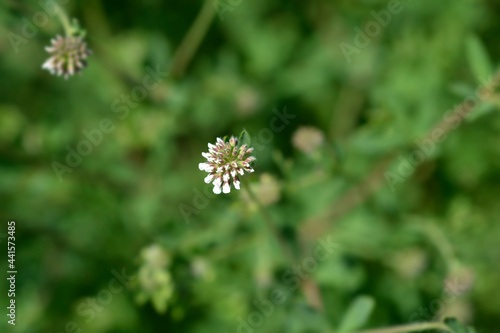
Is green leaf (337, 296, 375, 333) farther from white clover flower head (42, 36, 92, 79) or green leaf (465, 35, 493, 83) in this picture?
white clover flower head (42, 36, 92, 79)

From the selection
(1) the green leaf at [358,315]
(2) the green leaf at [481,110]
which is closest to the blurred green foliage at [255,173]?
(1) the green leaf at [358,315]

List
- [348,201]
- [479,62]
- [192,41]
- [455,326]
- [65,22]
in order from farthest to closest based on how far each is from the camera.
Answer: [192,41] < [348,201] < [479,62] < [65,22] < [455,326]

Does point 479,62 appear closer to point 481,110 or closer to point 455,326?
point 481,110

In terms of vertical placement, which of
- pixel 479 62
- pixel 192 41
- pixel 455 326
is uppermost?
pixel 192 41

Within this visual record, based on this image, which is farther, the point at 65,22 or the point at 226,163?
the point at 65,22

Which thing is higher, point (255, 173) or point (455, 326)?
point (255, 173)

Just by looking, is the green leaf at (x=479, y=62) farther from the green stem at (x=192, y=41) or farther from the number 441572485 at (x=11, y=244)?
the number 441572485 at (x=11, y=244)

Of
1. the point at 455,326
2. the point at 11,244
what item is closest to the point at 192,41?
the point at 11,244
